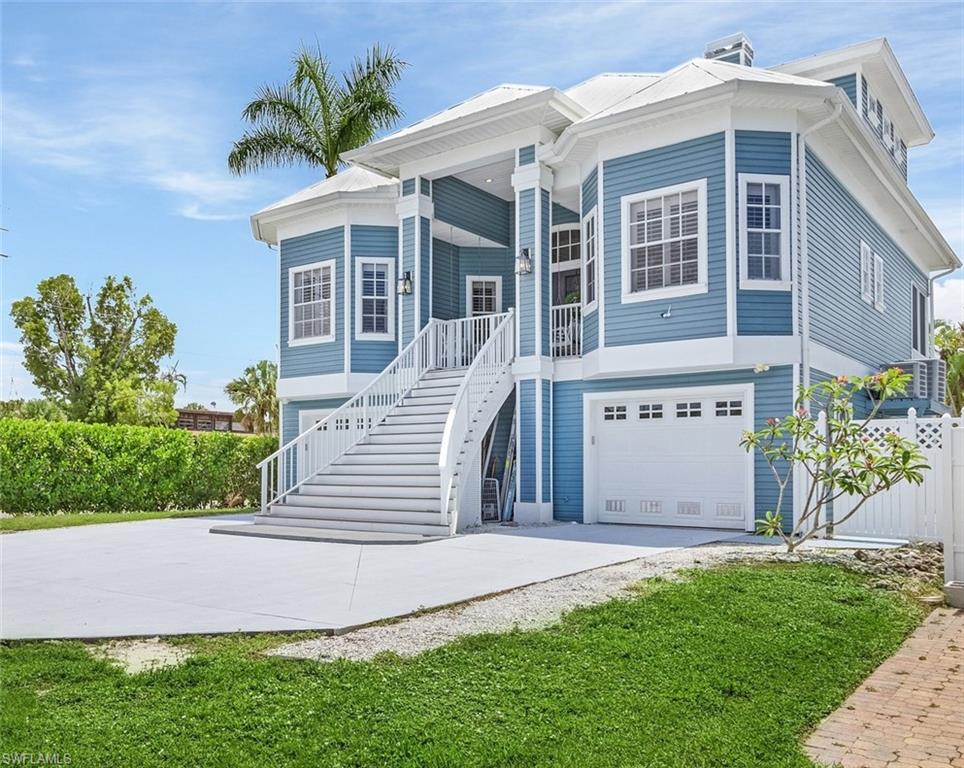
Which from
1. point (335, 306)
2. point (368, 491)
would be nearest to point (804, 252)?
point (368, 491)

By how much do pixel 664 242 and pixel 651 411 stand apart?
8.62ft

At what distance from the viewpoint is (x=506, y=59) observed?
57.0ft

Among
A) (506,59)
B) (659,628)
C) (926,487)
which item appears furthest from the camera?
(506,59)

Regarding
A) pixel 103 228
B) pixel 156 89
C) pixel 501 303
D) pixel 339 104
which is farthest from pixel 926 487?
pixel 103 228

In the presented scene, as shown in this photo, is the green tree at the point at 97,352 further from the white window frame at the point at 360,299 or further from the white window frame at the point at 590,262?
the white window frame at the point at 590,262

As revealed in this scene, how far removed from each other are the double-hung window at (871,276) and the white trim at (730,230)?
4.41 m

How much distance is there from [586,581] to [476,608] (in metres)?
1.48

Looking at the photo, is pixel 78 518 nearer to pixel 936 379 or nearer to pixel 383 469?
pixel 383 469

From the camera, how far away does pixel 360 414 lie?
14930 mm

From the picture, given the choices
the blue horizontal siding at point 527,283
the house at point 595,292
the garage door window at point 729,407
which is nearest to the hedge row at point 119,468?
the house at point 595,292

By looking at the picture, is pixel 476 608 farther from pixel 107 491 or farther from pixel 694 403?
pixel 107 491

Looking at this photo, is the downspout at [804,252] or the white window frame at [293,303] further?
the white window frame at [293,303]

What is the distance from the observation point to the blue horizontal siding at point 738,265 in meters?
11.6

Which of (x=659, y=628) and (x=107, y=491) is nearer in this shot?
(x=659, y=628)
